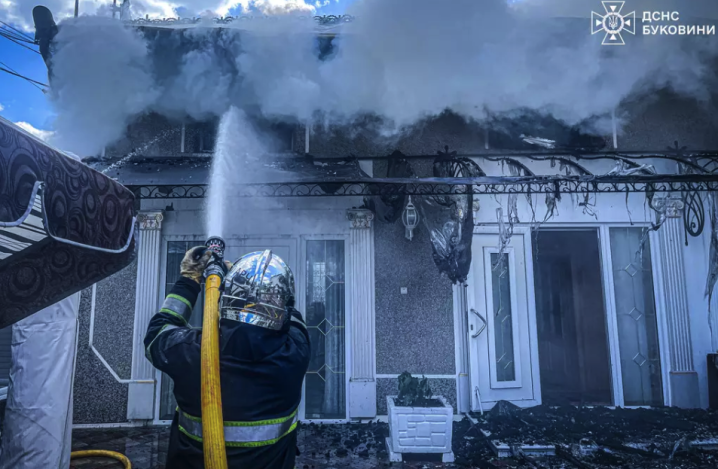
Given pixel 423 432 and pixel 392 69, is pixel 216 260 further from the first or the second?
pixel 392 69

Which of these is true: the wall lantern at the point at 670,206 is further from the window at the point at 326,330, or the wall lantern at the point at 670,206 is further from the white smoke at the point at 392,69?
the window at the point at 326,330

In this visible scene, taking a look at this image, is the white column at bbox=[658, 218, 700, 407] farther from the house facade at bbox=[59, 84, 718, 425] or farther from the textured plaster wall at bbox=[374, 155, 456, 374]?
the textured plaster wall at bbox=[374, 155, 456, 374]

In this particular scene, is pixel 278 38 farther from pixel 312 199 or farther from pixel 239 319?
pixel 239 319

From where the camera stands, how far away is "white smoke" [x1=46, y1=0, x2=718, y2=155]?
615cm

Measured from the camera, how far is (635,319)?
6785 millimetres

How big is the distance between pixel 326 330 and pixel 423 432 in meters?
2.28

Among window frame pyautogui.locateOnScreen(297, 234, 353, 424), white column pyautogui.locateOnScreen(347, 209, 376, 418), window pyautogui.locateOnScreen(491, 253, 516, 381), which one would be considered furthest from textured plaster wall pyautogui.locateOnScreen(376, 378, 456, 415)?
window pyautogui.locateOnScreen(491, 253, 516, 381)

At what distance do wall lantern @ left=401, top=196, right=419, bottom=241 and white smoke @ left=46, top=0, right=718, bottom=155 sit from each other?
4.90ft

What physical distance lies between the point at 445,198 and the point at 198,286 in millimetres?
4618

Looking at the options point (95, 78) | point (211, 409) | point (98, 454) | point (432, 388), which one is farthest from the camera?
point (432, 388)

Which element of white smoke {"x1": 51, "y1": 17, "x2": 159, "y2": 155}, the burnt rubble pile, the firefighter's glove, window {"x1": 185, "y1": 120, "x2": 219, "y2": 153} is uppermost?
white smoke {"x1": 51, "y1": 17, "x2": 159, "y2": 155}

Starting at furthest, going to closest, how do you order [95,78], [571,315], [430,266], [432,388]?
[571,315] → [430,266] → [432,388] → [95,78]

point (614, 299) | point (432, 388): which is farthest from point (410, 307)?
point (614, 299)

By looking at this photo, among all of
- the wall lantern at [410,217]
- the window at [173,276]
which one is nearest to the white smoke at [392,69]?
the wall lantern at [410,217]
